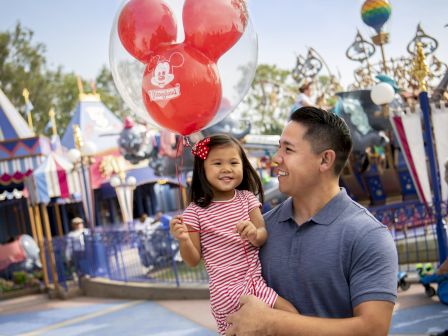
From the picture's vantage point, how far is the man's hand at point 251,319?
5.33ft

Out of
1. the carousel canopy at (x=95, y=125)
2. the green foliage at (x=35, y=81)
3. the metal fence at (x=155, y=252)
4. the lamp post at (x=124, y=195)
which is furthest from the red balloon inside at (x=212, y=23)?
the green foliage at (x=35, y=81)

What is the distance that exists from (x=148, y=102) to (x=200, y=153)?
1.99ft

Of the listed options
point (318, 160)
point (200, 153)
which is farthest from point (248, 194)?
point (318, 160)

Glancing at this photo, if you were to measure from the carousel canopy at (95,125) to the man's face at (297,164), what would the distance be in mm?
17604

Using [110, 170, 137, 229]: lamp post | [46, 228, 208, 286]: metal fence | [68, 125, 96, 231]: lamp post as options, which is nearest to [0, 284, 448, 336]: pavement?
[46, 228, 208, 286]: metal fence

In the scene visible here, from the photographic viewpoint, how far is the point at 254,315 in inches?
65.1

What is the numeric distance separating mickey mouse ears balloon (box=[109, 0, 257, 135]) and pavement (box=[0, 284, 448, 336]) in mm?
3542

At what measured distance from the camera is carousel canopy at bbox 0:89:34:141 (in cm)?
1059

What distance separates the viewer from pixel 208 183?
240cm

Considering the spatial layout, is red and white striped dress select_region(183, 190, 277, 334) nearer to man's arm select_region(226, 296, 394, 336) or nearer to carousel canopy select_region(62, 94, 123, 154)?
man's arm select_region(226, 296, 394, 336)

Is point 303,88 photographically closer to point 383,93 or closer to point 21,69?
point 383,93

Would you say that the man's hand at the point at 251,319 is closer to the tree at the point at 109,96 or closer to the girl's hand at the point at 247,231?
the girl's hand at the point at 247,231

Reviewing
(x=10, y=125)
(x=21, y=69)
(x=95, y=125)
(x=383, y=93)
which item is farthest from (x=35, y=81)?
(x=383, y=93)

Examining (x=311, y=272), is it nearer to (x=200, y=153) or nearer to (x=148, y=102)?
(x=200, y=153)
